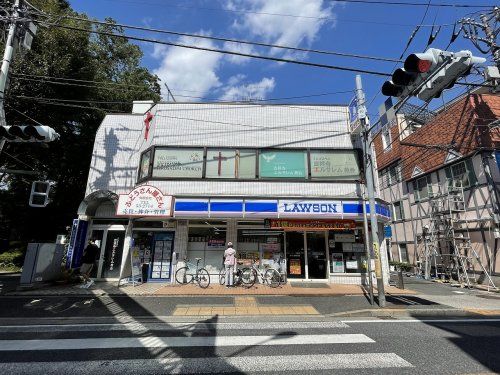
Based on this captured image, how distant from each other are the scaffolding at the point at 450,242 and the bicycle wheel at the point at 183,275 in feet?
43.0

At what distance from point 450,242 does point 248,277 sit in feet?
39.6

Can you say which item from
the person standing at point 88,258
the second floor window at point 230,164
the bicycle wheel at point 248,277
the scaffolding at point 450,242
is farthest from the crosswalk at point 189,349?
the scaffolding at point 450,242

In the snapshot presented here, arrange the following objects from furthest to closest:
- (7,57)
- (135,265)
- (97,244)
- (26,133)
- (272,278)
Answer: (97,244), (135,265), (272,278), (7,57), (26,133)

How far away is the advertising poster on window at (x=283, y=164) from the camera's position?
1358 cm

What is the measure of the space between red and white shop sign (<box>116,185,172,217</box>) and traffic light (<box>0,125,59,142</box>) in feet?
14.5

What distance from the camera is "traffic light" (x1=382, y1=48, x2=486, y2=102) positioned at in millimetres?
5367

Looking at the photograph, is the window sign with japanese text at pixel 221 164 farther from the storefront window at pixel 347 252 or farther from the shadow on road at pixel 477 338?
the shadow on road at pixel 477 338

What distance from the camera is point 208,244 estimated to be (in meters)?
13.5

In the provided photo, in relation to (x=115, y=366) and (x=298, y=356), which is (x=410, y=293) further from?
(x=115, y=366)

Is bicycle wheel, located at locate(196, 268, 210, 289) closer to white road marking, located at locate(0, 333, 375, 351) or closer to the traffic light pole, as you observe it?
white road marking, located at locate(0, 333, 375, 351)

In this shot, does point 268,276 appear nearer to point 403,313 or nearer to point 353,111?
point 403,313

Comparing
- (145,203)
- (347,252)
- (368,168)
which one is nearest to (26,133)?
(145,203)

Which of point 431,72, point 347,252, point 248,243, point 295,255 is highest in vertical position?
point 431,72

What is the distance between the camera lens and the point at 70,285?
1229cm
